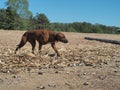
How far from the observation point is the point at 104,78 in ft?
29.3

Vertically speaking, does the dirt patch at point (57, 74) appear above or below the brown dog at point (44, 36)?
below

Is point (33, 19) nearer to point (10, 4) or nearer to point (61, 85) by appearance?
point (10, 4)

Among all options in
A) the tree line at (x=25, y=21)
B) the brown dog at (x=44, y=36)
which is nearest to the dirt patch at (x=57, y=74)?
the brown dog at (x=44, y=36)

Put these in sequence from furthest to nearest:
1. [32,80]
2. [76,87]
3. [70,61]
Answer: [70,61] < [32,80] < [76,87]

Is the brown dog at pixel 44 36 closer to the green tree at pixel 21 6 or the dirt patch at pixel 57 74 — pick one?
the dirt patch at pixel 57 74

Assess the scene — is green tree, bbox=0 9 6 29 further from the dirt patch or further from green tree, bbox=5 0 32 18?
the dirt patch

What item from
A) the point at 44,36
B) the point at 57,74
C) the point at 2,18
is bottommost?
the point at 57,74

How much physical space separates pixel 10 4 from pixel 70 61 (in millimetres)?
62112

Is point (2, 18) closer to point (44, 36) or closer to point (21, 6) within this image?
point (21, 6)

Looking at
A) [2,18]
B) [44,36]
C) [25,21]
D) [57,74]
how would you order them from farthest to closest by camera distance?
[25,21] → [2,18] → [44,36] → [57,74]

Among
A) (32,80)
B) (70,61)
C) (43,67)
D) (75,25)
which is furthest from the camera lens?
(75,25)

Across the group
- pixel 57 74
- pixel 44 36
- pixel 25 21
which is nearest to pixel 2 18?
pixel 25 21

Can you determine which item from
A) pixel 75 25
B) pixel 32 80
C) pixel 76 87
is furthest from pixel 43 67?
pixel 75 25

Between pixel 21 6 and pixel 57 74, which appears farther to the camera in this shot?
pixel 21 6
